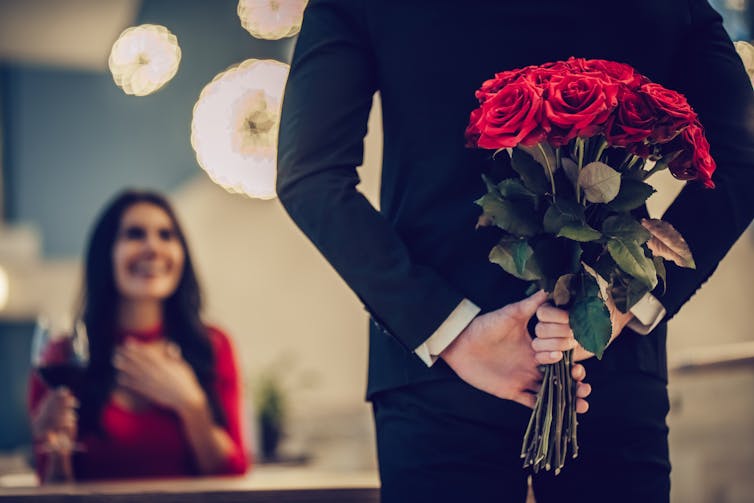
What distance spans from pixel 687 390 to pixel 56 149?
7.61 m

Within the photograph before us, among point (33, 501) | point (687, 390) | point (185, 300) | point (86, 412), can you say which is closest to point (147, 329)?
point (185, 300)

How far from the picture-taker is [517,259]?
3.24ft

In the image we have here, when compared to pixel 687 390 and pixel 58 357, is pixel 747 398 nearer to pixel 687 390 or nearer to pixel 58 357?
pixel 687 390

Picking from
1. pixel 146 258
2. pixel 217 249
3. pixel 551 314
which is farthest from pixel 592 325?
pixel 217 249

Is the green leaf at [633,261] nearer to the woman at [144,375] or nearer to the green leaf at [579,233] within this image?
the green leaf at [579,233]

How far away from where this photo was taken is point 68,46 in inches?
347

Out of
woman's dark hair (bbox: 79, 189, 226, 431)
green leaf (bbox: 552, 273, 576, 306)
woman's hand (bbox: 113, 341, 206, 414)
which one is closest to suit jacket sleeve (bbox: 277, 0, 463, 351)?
green leaf (bbox: 552, 273, 576, 306)

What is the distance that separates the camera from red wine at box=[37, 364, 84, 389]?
2.33m

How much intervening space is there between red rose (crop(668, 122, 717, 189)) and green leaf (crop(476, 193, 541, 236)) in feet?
0.59

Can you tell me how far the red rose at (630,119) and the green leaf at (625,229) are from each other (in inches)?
3.1

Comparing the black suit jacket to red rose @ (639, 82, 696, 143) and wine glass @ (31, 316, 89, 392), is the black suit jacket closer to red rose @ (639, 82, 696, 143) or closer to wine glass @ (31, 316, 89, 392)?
red rose @ (639, 82, 696, 143)

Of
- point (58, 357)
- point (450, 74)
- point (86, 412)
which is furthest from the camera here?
point (86, 412)

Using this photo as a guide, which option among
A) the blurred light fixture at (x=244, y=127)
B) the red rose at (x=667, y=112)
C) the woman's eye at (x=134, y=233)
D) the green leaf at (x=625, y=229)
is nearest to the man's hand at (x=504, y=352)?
the green leaf at (x=625, y=229)

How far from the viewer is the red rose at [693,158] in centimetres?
104
